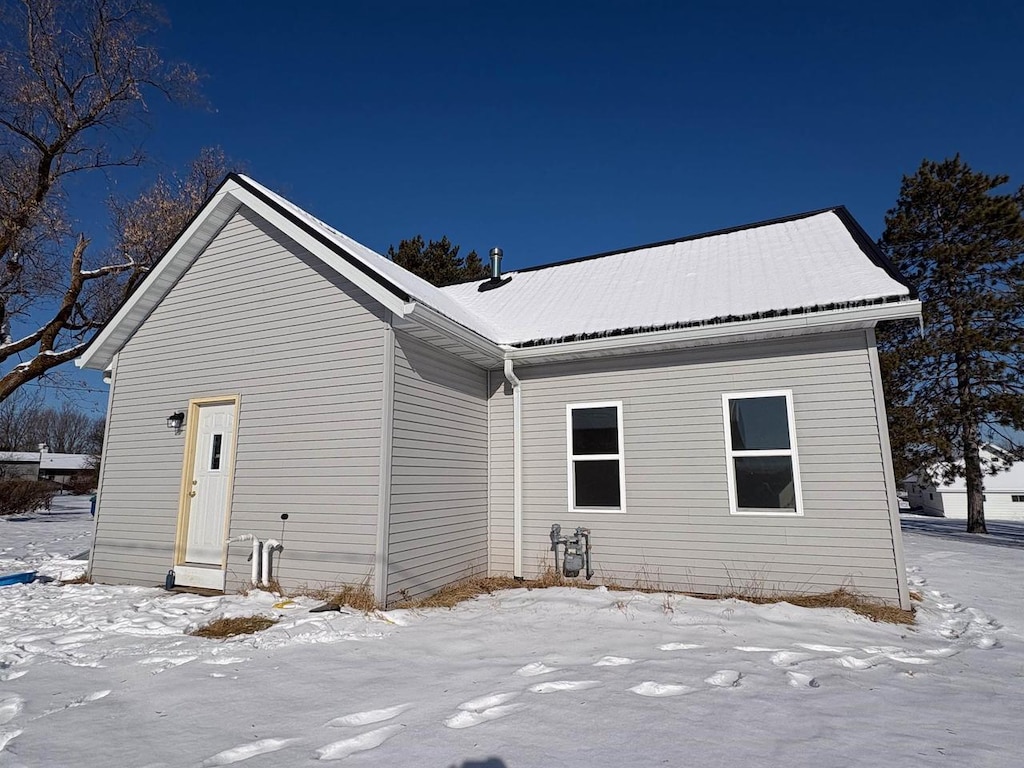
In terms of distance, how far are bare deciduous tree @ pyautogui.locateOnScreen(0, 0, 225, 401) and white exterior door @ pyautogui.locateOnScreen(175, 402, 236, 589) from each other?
10.1 metres

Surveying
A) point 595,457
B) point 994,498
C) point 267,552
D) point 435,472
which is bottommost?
point 994,498

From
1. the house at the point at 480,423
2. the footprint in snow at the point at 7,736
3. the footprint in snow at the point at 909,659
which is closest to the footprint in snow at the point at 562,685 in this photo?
the footprint in snow at the point at 909,659

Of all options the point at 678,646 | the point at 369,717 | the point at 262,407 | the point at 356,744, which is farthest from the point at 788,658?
the point at 262,407

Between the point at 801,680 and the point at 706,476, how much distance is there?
121 inches

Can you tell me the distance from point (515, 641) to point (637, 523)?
2662 mm

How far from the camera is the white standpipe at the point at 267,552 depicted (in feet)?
20.7

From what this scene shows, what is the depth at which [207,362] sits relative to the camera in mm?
7395

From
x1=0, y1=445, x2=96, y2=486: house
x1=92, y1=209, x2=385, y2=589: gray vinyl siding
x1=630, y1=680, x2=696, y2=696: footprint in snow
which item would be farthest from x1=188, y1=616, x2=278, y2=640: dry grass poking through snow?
x1=0, y1=445, x2=96, y2=486: house

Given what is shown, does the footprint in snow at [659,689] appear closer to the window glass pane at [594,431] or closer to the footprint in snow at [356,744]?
the footprint in snow at [356,744]

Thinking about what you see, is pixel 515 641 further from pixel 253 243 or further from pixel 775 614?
pixel 253 243

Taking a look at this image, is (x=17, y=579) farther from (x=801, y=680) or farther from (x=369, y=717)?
(x=801, y=680)

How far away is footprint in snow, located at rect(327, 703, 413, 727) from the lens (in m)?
3.10

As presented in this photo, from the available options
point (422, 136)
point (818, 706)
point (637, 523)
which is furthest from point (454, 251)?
point (818, 706)

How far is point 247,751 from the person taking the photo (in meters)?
2.78
